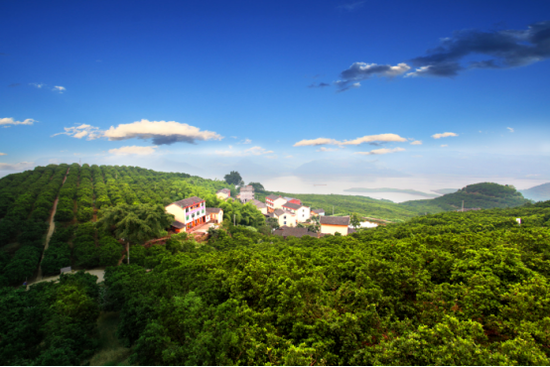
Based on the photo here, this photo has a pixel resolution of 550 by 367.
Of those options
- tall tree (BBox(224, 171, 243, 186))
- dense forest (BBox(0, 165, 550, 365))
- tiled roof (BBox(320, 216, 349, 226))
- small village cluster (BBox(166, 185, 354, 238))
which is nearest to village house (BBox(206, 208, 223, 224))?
small village cluster (BBox(166, 185, 354, 238))

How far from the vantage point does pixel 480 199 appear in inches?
2239

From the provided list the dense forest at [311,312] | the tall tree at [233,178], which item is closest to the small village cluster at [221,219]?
the dense forest at [311,312]

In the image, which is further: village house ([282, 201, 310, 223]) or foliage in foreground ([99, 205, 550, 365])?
village house ([282, 201, 310, 223])

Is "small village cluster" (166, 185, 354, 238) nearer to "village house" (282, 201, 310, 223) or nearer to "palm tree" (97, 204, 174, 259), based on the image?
"village house" (282, 201, 310, 223)

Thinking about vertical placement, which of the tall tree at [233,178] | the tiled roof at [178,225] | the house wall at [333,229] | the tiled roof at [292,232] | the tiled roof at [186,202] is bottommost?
the tiled roof at [292,232]

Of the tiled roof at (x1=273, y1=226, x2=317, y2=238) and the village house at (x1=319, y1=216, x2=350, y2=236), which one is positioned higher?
the village house at (x1=319, y1=216, x2=350, y2=236)

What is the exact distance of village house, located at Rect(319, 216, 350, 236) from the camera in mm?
26750

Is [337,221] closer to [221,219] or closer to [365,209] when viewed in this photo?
[221,219]

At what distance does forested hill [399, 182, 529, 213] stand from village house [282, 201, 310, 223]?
3307cm

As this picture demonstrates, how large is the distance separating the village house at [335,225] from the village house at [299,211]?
1078 cm

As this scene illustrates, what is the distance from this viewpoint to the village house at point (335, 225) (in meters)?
26.8

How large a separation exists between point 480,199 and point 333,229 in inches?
1984

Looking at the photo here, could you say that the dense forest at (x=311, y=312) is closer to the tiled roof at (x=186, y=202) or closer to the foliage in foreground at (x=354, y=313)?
the foliage in foreground at (x=354, y=313)

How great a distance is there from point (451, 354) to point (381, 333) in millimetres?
1482
